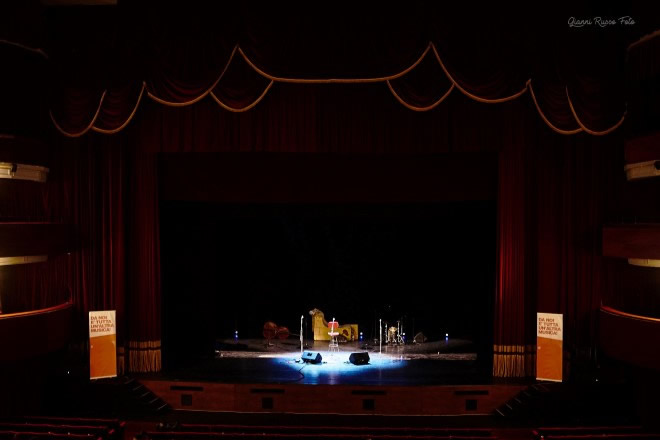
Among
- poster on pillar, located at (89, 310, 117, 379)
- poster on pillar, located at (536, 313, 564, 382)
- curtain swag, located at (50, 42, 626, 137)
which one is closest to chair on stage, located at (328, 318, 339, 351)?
poster on pillar, located at (536, 313, 564, 382)

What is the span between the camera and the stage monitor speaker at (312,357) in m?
12.0

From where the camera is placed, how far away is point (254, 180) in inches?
481

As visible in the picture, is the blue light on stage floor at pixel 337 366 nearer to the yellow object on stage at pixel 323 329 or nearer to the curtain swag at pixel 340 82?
the yellow object on stage at pixel 323 329

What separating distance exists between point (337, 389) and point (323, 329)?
3298mm

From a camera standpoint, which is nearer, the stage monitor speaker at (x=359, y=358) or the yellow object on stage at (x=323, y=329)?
the stage monitor speaker at (x=359, y=358)

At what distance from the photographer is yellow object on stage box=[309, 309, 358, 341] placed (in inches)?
539

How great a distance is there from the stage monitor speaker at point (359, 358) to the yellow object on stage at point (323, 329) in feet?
5.78

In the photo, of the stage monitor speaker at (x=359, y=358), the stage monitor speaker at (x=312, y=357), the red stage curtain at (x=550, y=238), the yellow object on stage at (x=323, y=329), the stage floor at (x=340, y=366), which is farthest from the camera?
the yellow object on stage at (x=323, y=329)

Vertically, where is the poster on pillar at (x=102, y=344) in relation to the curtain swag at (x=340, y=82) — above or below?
below

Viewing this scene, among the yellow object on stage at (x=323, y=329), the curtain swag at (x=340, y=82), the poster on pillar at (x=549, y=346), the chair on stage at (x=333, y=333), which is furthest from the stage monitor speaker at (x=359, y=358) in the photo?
the curtain swag at (x=340, y=82)

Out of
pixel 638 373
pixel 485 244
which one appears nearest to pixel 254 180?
pixel 485 244

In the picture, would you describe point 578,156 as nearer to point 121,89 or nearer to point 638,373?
point 638,373

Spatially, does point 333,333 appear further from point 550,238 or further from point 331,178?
point 550,238
